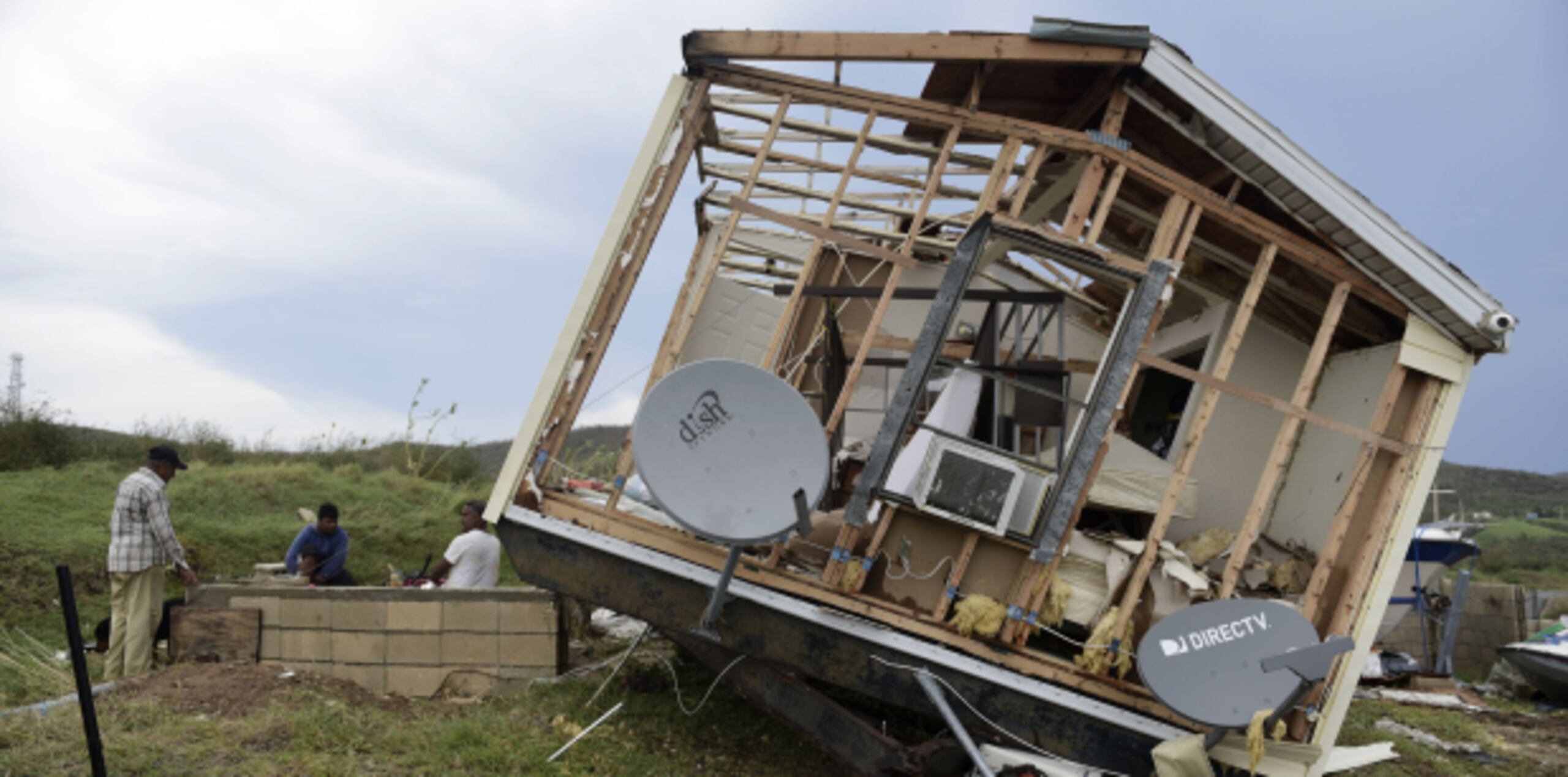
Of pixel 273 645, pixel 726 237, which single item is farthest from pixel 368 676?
pixel 726 237

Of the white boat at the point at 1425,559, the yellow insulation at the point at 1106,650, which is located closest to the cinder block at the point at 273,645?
the yellow insulation at the point at 1106,650

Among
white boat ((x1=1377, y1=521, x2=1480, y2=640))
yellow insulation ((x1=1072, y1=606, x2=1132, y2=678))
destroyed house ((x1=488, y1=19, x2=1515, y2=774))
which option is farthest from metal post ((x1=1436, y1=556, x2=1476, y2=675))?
yellow insulation ((x1=1072, y1=606, x2=1132, y2=678))

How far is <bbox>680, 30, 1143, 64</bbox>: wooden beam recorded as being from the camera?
5.74 m

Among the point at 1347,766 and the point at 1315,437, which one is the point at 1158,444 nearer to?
the point at 1315,437

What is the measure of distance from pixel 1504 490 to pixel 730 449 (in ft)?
153

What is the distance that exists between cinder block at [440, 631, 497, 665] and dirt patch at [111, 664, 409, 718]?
0.41 metres

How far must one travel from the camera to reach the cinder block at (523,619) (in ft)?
21.9

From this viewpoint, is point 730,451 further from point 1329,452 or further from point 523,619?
point 1329,452

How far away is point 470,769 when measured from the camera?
5227 mm

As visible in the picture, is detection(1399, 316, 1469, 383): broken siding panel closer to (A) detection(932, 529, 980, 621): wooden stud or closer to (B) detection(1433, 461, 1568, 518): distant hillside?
(A) detection(932, 529, 980, 621): wooden stud

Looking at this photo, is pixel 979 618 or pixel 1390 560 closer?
pixel 979 618

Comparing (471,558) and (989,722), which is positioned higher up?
(989,722)

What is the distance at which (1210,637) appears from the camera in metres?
5.10

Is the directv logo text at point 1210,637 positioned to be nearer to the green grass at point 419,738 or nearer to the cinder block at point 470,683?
the green grass at point 419,738
